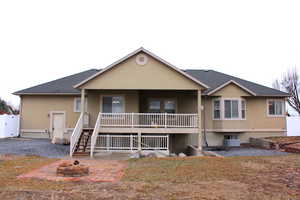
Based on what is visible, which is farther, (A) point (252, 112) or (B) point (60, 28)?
(B) point (60, 28)

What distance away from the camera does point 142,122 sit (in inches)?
615

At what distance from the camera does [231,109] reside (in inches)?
656

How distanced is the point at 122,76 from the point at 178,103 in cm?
567

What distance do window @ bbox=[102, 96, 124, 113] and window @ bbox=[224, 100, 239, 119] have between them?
7611 mm

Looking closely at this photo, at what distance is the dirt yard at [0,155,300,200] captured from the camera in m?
5.46

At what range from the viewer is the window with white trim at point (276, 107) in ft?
58.6

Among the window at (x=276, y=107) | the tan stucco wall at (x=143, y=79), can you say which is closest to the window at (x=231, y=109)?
the window at (x=276, y=107)

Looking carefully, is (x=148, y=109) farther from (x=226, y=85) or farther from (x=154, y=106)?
(x=226, y=85)

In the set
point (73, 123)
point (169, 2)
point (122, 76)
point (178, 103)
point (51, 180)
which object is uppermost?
point (169, 2)

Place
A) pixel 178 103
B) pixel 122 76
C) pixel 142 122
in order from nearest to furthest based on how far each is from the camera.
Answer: pixel 122 76, pixel 142 122, pixel 178 103

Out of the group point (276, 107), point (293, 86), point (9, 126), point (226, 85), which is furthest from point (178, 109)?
point (293, 86)

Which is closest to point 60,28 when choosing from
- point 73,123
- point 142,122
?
point 73,123

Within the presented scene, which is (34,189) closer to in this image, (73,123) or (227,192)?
(227,192)

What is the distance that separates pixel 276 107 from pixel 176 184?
14896 millimetres
